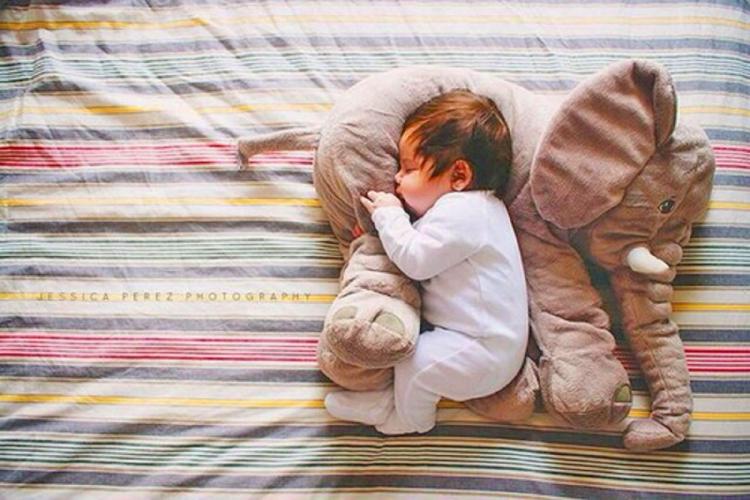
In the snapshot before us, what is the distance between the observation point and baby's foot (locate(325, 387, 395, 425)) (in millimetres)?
1058

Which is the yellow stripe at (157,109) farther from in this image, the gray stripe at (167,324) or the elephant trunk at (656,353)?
the elephant trunk at (656,353)

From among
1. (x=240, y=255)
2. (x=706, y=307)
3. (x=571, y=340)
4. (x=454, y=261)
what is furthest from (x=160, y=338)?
(x=706, y=307)

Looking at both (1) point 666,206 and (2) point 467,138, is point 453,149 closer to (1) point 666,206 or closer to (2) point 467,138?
(2) point 467,138

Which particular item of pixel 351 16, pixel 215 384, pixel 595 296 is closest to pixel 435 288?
pixel 595 296

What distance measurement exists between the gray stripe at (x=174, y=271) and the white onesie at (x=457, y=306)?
189mm

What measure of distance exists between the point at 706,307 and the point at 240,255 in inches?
31.3

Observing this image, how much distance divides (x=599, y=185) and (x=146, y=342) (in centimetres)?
77

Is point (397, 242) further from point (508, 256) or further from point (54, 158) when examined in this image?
point (54, 158)

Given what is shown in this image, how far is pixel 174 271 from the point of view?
A: 3.91 feet

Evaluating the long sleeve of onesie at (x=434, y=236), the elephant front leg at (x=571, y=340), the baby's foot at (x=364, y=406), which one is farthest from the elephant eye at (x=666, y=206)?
the baby's foot at (x=364, y=406)

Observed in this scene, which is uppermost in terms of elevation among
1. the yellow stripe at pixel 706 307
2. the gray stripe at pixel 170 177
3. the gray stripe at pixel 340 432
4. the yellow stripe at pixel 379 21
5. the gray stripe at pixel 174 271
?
the yellow stripe at pixel 379 21

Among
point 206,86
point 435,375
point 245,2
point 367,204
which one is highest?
point 245,2

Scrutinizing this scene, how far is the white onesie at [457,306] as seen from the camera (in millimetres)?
1010

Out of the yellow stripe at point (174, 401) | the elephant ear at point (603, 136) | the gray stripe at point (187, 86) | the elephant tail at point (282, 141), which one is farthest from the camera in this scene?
the gray stripe at point (187, 86)
